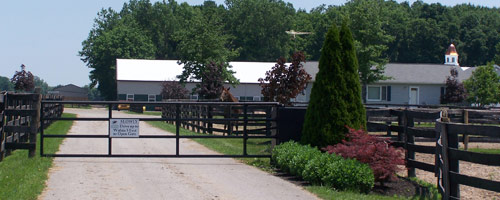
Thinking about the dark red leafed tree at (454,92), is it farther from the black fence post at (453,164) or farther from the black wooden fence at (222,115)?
the black fence post at (453,164)

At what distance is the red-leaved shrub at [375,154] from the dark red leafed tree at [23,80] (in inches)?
1961

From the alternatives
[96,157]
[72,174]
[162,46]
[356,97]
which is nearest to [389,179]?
[356,97]

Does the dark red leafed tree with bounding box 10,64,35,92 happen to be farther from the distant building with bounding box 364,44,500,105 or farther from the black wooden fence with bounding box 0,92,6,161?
the black wooden fence with bounding box 0,92,6,161

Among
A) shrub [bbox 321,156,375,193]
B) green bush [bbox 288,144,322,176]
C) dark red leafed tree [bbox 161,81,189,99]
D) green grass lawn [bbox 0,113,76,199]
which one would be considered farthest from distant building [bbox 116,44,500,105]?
shrub [bbox 321,156,375,193]

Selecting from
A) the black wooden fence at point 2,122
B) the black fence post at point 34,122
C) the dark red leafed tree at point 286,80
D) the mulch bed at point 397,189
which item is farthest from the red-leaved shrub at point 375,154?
the dark red leafed tree at point 286,80

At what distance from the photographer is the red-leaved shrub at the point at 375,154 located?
36.3 feet

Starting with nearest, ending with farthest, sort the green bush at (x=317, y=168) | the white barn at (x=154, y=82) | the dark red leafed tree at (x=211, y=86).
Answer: the green bush at (x=317, y=168) → the dark red leafed tree at (x=211, y=86) → the white barn at (x=154, y=82)

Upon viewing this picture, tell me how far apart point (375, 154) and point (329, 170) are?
0.93 metres

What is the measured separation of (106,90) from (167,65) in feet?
80.6

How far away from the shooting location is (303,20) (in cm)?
10288

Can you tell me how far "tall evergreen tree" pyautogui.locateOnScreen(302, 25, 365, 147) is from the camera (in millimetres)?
12469

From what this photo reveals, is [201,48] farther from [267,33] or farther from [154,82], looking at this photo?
[267,33]

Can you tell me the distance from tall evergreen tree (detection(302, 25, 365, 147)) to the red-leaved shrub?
90 cm

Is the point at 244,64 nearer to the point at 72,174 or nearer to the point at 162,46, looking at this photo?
the point at 162,46
